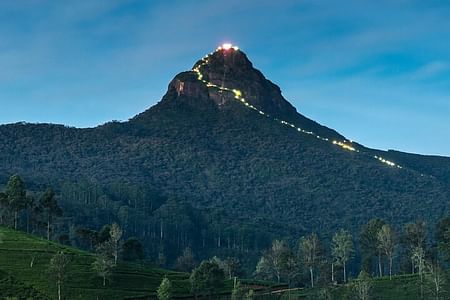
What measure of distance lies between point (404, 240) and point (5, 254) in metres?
106

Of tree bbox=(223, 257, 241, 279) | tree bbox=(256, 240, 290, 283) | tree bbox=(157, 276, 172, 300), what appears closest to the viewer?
tree bbox=(157, 276, 172, 300)

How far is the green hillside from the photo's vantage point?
129 meters

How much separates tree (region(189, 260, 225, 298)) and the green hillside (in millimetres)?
4031

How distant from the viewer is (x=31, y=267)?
5472 inches

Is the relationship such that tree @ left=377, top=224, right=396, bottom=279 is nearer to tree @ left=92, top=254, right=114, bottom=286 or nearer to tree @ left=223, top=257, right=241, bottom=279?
tree @ left=223, top=257, right=241, bottom=279

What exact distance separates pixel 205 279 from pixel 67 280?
98.6 feet

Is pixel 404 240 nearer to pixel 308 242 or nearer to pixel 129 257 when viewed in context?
pixel 308 242

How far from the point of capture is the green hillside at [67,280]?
129 meters

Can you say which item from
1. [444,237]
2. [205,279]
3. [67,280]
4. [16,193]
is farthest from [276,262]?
[16,193]

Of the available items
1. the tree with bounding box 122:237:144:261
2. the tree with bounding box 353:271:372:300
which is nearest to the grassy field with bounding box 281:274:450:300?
the tree with bounding box 353:271:372:300

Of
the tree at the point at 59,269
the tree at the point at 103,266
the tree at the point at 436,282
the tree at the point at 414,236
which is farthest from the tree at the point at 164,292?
the tree at the point at 414,236

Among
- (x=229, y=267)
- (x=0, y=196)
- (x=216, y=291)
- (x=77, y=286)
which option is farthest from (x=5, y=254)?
(x=229, y=267)

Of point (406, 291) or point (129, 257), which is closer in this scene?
point (406, 291)

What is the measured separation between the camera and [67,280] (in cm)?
13625
